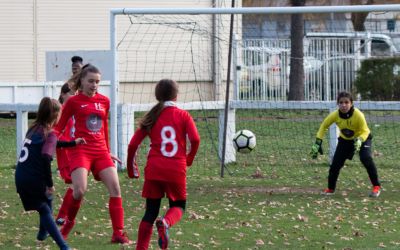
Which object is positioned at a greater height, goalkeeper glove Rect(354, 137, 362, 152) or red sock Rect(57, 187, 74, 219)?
goalkeeper glove Rect(354, 137, 362, 152)

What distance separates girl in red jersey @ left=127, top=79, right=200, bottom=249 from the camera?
8602mm

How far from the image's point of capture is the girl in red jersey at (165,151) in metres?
8.60

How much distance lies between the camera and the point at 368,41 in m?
25.5

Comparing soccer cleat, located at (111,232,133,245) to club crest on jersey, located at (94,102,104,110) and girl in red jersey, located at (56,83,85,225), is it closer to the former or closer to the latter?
girl in red jersey, located at (56,83,85,225)

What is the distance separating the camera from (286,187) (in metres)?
13.7

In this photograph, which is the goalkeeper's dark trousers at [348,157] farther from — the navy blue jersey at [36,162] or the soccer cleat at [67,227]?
the navy blue jersey at [36,162]

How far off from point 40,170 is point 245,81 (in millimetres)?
10590

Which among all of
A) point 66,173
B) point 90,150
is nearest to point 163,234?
point 90,150

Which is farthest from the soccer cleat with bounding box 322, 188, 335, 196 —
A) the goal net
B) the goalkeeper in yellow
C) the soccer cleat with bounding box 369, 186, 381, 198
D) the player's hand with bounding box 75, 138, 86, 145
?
the player's hand with bounding box 75, 138, 86, 145

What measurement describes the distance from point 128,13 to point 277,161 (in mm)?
4075

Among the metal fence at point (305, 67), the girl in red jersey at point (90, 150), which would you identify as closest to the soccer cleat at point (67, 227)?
the girl in red jersey at point (90, 150)

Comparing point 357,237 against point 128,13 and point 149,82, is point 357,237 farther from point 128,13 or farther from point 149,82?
point 149,82

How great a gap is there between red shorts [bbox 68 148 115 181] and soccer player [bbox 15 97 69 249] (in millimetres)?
601

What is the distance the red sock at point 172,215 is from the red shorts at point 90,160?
102 centimetres
